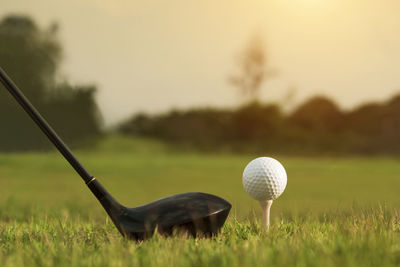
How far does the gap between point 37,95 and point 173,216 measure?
14420mm

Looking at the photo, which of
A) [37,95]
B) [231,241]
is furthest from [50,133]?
[37,95]

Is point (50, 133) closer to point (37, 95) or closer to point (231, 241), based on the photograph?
point (231, 241)

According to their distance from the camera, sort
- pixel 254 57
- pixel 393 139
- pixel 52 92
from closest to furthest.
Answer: pixel 52 92
pixel 393 139
pixel 254 57

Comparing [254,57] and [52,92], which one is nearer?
[52,92]

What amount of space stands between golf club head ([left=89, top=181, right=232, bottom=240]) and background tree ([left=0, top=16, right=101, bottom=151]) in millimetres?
12375

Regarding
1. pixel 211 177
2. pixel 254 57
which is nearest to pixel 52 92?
pixel 211 177

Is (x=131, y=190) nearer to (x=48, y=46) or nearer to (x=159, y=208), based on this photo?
(x=159, y=208)

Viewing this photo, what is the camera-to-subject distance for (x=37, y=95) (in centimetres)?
1568

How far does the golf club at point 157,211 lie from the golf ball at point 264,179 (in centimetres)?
40

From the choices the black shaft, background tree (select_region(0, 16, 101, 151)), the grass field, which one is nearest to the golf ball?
the grass field

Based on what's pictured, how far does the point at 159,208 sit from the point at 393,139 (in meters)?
22.9

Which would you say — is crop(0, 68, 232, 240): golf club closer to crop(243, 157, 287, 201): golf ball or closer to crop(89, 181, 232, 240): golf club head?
crop(89, 181, 232, 240): golf club head

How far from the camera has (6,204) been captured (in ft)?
17.6

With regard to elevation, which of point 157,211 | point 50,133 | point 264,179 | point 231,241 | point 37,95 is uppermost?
point 37,95
